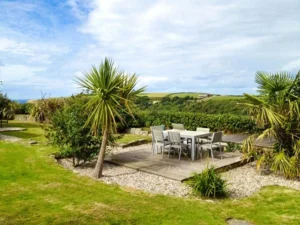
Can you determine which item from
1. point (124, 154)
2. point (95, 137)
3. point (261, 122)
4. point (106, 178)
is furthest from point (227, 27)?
point (106, 178)

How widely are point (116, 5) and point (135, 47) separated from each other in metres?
4.49

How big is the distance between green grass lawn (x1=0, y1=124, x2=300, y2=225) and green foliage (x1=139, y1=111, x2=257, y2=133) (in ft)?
19.1

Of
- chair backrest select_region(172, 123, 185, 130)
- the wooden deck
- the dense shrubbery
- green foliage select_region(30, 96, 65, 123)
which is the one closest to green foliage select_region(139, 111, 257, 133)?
the dense shrubbery

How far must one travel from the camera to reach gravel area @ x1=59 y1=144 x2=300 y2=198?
5242 millimetres

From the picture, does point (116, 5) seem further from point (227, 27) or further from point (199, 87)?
point (199, 87)

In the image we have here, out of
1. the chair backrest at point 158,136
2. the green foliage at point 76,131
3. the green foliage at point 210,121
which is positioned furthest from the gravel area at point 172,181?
the green foliage at point 210,121

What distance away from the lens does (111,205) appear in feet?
13.9

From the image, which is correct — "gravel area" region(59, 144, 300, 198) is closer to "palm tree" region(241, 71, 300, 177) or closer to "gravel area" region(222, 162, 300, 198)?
"gravel area" region(222, 162, 300, 198)

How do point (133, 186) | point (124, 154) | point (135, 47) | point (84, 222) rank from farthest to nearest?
point (135, 47) → point (124, 154) → point (133, 186) → point (84, 222)

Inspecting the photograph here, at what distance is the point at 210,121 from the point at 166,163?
516 cm

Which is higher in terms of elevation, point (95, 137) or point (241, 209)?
point (95, 137)

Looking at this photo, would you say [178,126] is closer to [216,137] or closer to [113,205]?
[216,137]

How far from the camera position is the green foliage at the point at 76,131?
6.68 meters

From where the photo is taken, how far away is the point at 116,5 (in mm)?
9023
